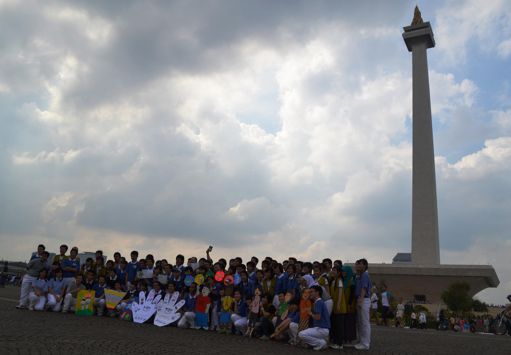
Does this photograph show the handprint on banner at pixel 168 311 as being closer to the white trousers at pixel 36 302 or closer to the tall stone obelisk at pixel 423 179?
the white trousers at pixel 36 302

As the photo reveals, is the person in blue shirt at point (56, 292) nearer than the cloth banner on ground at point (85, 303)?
No

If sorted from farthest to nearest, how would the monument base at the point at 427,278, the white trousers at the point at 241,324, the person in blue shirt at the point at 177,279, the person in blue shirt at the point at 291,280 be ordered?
the monument base at the point at 427,278
the person in blue shirt at the point at 177,279
the white trousers at the point at 241,324
the person in blue shirt at the point at 291,280

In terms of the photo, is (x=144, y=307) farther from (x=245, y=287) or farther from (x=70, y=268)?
(x=70, y=268)

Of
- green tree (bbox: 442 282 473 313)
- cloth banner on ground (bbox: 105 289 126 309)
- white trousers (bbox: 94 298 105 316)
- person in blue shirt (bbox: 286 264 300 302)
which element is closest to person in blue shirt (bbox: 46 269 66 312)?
white trousers (bbox: 94 298 105 316)

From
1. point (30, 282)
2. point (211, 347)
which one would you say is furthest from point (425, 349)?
point (30, 282)

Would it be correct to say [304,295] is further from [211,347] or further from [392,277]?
[392,277]

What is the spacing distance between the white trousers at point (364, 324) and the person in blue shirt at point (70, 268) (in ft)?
28.7

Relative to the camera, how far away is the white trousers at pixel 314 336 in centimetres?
984

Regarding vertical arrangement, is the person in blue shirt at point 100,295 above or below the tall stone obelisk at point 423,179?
below

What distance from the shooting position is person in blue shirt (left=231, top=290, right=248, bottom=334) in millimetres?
11760

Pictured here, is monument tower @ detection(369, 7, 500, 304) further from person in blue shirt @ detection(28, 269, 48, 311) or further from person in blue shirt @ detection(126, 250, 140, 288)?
→ person in blue shirt @ detection(28, 269, 48, 311)

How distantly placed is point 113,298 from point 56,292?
6.58 ft

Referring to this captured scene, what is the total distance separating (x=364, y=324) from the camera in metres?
10.6

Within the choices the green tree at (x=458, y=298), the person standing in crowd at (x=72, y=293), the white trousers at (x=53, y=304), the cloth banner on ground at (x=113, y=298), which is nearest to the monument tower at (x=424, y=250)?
the green tree at (x=458, y=298)
